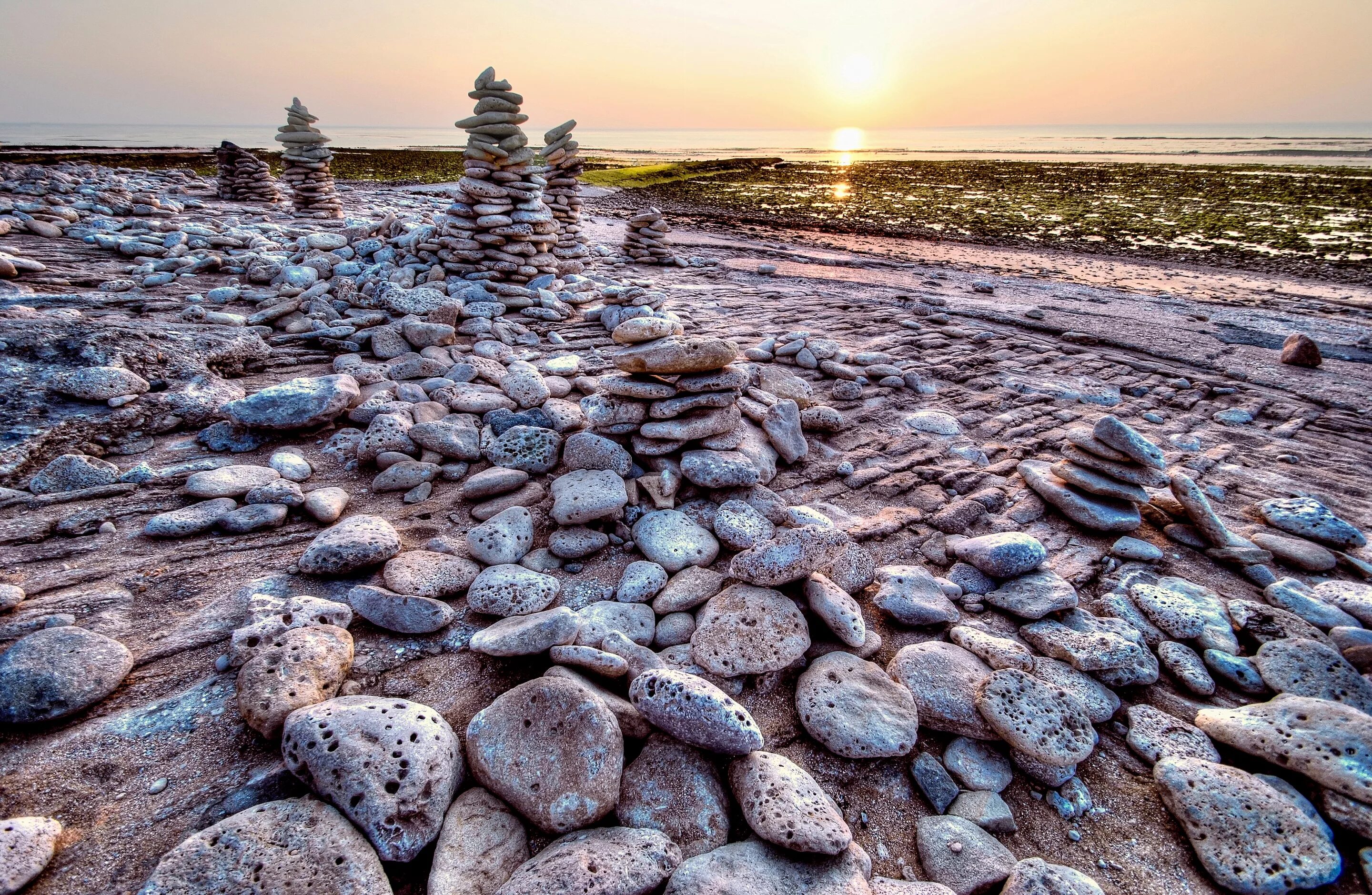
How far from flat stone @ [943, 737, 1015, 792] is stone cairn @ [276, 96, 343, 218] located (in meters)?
17.0

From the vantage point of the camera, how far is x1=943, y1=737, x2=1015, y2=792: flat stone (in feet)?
8.67

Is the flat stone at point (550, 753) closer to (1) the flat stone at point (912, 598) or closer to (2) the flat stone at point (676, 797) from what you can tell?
(2) the flat stone at point (676, 797)

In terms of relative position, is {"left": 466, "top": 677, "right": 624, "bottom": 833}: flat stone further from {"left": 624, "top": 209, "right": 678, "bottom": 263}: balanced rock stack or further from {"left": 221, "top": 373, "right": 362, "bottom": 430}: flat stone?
{"left": 624, "top": 209, "right": 678, "bottom": 263}: balanced rock stack

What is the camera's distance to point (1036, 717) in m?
2.77

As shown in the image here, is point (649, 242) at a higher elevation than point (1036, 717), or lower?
higher

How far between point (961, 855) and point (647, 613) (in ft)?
5.66

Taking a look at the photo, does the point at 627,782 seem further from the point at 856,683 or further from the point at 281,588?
the point at 281,588

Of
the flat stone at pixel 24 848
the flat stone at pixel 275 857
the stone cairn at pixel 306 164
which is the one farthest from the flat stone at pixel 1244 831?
the stone cairn at pixel 306 164

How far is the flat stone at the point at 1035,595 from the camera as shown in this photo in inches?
138

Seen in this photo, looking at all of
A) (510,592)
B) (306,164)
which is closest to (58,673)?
(510,592)

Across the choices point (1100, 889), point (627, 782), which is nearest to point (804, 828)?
point (627, 782)

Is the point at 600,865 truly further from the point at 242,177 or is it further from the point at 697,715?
the point at 242,177

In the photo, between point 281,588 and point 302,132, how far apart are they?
1578 cm

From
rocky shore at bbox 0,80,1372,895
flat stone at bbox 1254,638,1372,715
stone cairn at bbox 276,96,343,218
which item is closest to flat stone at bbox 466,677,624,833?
rocky shore at bbox 0,80,1372,895
